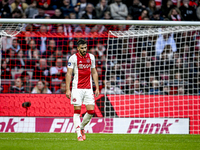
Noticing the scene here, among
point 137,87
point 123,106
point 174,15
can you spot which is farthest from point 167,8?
point 123,106

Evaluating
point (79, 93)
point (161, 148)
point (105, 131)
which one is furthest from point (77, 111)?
point (105, 131)

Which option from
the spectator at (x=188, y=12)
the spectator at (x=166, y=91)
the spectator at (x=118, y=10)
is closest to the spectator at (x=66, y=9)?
the spectator at (x=118, y=10)

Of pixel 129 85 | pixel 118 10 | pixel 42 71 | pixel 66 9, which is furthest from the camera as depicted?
pixel 118 10

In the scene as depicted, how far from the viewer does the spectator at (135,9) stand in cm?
1386

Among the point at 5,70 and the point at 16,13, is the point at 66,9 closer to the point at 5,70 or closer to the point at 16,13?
the point at 16,13

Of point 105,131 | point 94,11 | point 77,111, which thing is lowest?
point 105,131

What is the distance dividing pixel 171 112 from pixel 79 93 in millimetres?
3638

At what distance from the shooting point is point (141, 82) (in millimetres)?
10695

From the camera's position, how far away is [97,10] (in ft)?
44.9

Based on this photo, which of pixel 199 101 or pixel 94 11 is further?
pixel 94 11

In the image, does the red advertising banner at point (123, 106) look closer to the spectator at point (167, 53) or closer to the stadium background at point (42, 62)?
the stadium background at point (42, 62)

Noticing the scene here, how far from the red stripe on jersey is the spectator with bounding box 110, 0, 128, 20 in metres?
6.95

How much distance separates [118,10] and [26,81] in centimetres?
483

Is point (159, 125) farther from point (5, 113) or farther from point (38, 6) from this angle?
point (38, 6)
